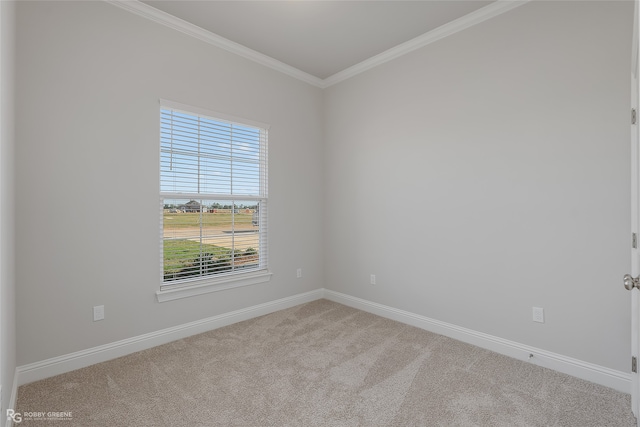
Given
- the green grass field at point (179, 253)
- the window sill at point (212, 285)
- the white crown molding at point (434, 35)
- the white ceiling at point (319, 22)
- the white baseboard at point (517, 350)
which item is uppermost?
the white ceiling at point (319, 22)

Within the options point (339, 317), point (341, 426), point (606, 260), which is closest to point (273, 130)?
point (339, 317)

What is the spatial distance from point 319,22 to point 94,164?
2322 mm

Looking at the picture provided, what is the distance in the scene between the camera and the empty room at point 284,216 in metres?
2.00

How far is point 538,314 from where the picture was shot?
2.43 m

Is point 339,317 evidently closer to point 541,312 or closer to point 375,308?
point 375,308

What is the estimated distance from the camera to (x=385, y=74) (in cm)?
346

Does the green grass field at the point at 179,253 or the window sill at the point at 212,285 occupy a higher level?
the green grass field at the point at 179,253

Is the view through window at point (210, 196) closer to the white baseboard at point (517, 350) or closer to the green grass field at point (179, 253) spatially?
Answer: the green grass field at point (179, 253)

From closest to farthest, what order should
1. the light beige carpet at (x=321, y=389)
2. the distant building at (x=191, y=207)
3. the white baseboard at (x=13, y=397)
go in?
the white baseboard at (x=13, y=397)
the light beige carpet at (x=321, y=389)
the distant building at (x=191, y=207)

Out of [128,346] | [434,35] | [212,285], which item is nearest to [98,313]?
[128,346]

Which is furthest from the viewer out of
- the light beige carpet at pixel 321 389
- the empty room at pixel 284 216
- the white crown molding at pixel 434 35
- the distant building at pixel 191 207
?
the distant building at pixel 191 207

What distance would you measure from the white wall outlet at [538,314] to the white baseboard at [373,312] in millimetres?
233

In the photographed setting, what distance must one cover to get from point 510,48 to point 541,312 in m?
2.17

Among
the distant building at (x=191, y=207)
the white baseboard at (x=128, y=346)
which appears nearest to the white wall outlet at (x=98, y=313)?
the white baseboard at (x=128, y=346)
